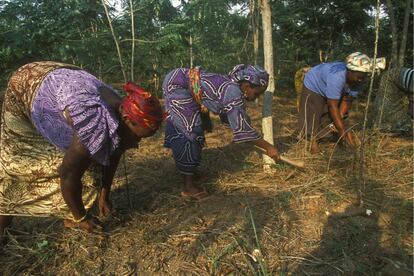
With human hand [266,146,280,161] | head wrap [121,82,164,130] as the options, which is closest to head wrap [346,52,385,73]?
human hand [266,146,280,161]

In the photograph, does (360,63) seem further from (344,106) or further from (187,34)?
(187,34)

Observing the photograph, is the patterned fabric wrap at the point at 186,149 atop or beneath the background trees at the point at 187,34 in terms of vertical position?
beneath

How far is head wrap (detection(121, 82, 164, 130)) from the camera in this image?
6.46 ft

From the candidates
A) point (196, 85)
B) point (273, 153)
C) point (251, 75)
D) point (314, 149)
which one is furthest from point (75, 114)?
point (314, 149)

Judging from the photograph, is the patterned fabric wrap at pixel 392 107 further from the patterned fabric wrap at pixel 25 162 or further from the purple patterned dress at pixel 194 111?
the patterned fabric wrap at pixel 25 162

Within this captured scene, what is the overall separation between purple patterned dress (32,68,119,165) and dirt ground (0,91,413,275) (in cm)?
69

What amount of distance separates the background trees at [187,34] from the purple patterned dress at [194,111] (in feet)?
4.02

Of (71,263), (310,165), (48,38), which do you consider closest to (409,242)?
(310,165)

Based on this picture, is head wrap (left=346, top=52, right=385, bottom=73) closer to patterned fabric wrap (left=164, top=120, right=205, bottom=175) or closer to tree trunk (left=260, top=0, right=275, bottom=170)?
tree trunk (left=260, top=0, right=275, bottom=170)

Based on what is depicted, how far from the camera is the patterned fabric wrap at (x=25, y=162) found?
223 centimetres

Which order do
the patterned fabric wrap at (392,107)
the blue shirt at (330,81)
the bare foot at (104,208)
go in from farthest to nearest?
1. the patterned fabric wrap at (392,107)
2. the blue shirt at (330,81)
3. the bare foot at (104,208)

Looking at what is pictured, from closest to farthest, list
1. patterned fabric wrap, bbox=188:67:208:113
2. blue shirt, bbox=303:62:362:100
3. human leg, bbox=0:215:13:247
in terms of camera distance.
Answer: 1. human leg, bbox=0:215:13:247
2. patterned fabric wrap, bbox=188:67:208:113
3. blue shirt, bbox=303:62:362:100

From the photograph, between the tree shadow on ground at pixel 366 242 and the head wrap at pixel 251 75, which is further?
the head wrap at pixel 251 75

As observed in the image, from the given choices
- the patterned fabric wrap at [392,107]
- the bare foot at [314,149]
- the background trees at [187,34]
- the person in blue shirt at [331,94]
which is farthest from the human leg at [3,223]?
the patterned fabric wrap at [392,107]
